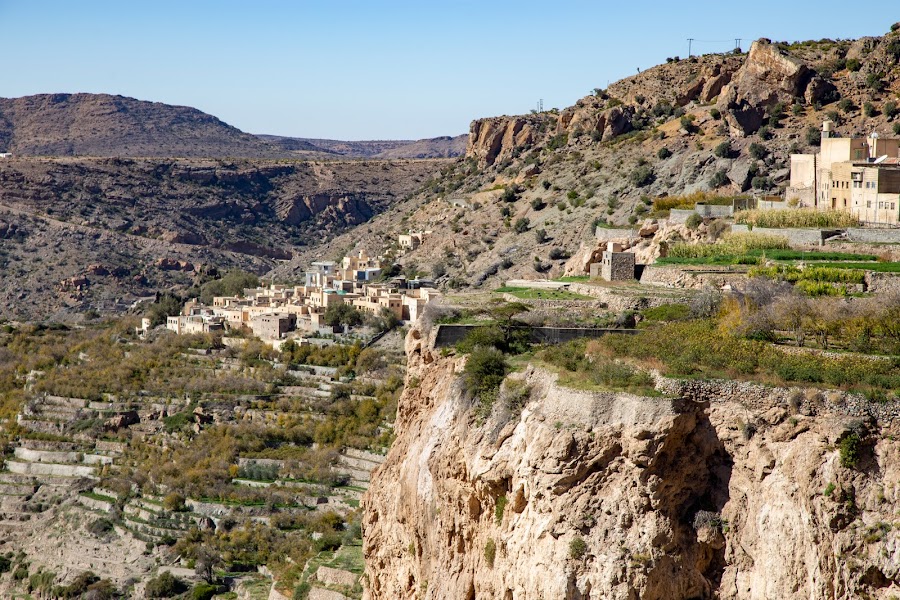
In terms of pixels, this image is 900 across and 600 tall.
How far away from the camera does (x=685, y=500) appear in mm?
13859

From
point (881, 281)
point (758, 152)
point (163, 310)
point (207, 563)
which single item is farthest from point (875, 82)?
point (163, 310)

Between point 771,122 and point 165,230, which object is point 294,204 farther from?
point 771,122

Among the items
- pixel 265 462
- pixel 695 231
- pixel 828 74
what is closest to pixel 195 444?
pixel 265 462

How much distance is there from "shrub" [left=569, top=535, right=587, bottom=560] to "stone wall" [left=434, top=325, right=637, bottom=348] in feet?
16.4

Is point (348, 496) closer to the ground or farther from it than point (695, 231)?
closer to the ground

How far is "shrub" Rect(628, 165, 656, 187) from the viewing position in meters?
52.8

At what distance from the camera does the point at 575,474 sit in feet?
45.9

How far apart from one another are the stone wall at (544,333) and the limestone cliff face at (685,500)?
3122 mm

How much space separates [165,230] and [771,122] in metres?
67.5

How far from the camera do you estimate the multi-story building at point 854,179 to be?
25.3 meters

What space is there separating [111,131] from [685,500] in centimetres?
17079

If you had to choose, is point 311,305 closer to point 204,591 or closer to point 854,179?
point 204,591

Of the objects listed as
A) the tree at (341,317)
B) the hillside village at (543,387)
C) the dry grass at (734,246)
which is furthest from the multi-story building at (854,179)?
the tree at (341,317)

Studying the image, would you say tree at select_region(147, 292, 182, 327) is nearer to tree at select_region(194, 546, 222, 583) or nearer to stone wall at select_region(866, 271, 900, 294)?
tree at select_region(194, 546, 222, 583)
